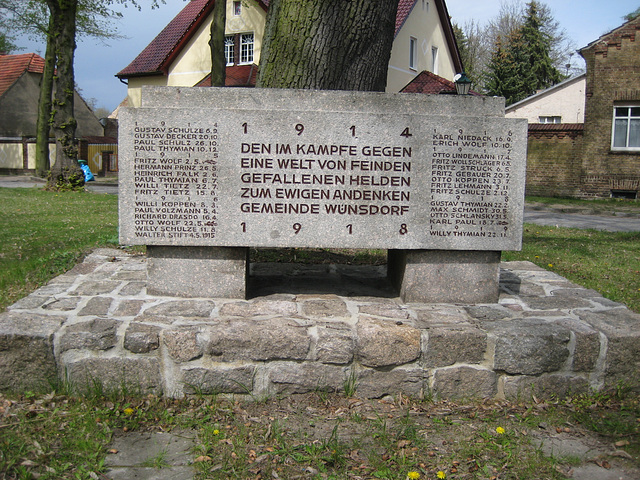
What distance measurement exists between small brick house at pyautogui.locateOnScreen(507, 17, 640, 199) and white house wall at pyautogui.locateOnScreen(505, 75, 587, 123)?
787cm

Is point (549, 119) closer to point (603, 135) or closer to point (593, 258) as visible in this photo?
point (603, 135)

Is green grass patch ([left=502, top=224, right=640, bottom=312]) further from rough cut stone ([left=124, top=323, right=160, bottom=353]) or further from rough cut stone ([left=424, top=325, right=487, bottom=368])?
rough cut stone ([left=124, top=323, right=160, bottom=353])

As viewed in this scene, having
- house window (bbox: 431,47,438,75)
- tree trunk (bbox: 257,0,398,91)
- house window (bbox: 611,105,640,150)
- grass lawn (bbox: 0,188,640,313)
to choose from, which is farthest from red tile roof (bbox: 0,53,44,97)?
tree trunk (bbox: 257,0,398,91)

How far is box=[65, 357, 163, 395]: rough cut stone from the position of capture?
9.93ft

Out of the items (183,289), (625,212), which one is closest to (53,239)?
(183,289)

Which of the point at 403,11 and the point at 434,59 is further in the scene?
the point at 434,59

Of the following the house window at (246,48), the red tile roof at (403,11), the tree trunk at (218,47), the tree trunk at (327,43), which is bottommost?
the tree trunk at (327,43)

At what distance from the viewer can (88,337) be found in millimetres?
3021

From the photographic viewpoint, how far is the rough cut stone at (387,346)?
10.2 ft

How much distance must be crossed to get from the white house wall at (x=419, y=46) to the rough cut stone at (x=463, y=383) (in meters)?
23.0

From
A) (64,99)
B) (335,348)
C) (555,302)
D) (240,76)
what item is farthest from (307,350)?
(240,76)

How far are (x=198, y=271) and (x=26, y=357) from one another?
1087 mm

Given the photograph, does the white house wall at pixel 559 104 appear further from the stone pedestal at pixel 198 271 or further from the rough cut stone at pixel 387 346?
the rough cut stone at pixel 387 346

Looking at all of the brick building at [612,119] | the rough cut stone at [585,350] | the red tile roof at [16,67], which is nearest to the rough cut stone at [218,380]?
the rough cut stone at [585,350]
